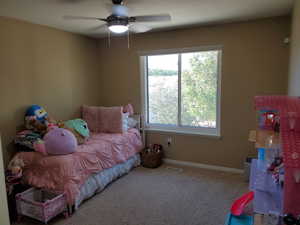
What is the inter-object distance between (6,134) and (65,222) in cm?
143

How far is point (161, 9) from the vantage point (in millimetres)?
2723

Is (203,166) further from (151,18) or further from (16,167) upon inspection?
(16,167)

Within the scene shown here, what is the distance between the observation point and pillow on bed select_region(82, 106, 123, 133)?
385 cm

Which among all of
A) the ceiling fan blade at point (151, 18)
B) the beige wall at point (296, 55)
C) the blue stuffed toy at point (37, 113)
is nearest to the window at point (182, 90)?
the beige wall at point (296, 55)

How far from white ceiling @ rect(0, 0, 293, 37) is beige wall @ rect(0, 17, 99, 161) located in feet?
0.89

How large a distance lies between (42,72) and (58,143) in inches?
52.4

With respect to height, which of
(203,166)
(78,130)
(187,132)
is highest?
(78,130)

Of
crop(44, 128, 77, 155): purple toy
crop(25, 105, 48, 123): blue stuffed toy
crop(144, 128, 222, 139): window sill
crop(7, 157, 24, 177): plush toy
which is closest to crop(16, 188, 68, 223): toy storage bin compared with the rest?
crop(7, 157, 24, 177): plush toy

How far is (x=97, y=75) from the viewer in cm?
457

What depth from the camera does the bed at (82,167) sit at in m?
2.58

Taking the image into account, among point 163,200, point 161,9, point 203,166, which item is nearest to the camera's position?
point 161,9

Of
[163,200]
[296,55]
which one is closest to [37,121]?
[163,200]

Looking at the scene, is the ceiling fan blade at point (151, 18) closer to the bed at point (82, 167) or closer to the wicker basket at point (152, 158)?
the bed at point (82, 167)

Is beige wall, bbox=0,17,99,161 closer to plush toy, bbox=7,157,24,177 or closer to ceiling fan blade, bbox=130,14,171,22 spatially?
plush toy, bbox=7,157,24,177
